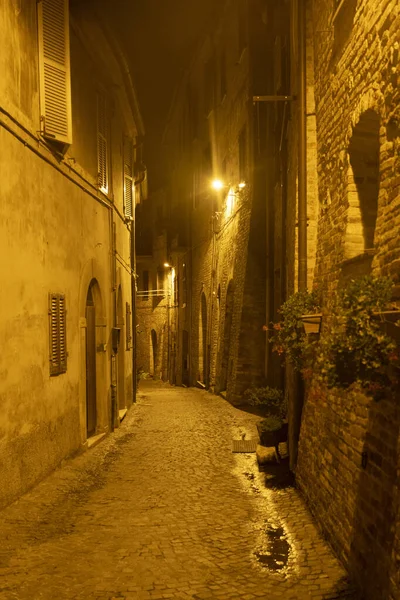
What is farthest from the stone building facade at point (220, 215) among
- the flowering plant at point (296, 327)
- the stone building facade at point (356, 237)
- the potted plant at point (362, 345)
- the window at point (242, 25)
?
the potted plant at point (362, 345)

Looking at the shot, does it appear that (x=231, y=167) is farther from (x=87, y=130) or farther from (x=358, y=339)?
(x=358, y=339)

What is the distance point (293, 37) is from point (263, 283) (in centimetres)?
689

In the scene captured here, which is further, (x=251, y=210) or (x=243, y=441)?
(x=251, y=210)

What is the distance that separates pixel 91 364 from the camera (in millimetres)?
10070

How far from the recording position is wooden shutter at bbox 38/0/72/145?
7402 mm

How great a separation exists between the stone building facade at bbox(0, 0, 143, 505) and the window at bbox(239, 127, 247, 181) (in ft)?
12.6

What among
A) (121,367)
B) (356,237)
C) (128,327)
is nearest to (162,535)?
(356,237)

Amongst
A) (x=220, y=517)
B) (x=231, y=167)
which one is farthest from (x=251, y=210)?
(x=220, y=517)

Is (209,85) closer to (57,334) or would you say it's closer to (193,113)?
(193,113)

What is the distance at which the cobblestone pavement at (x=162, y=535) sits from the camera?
439cm

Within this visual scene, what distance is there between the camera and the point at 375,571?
3.98 metres

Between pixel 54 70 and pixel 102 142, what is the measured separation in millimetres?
3276

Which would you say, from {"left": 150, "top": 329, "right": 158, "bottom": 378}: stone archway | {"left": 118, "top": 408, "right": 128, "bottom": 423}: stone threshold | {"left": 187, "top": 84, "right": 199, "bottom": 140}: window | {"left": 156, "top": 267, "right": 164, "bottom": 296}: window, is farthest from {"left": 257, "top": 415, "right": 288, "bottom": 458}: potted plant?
{"left": 150, "top": 329, "right": 158, "bottom": 378}: stone archway

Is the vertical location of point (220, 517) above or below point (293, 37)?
below
